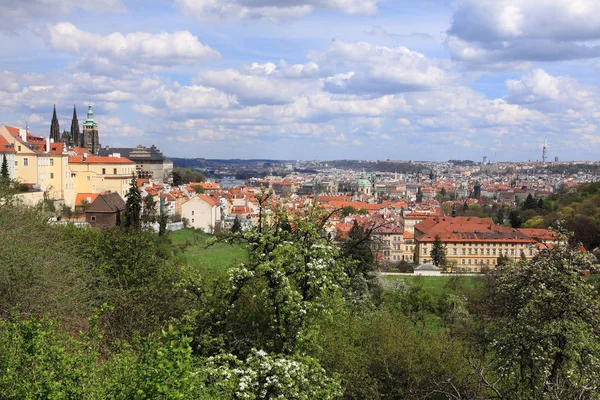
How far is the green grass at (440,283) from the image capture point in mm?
42844

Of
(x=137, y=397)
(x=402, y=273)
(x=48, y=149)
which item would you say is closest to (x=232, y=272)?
(x=137, y=397)

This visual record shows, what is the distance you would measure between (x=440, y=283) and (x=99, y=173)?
32.1m

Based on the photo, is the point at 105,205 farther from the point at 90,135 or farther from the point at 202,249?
the point at 90,135

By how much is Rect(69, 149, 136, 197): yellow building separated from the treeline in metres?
41.5

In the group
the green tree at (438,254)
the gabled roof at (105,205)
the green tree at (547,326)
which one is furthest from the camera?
the green tree at (438,254)

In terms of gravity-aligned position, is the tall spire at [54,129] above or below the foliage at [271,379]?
above

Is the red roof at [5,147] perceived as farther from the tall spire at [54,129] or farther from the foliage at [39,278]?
the tall spire at [54,129]

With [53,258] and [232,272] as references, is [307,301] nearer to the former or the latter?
[232,272]

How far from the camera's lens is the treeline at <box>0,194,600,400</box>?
8.04 metres

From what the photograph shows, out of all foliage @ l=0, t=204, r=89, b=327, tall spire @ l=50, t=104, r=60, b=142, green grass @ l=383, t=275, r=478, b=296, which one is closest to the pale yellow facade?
green grass @ l=383, t=275, r=478, b=296

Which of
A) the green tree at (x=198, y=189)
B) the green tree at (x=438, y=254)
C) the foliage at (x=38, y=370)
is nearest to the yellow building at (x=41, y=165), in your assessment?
the green tree at (x=438, y=254)

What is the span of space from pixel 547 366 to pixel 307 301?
164 inches

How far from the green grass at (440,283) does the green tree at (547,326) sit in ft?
94.6

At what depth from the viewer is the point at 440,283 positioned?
51.1 metres
